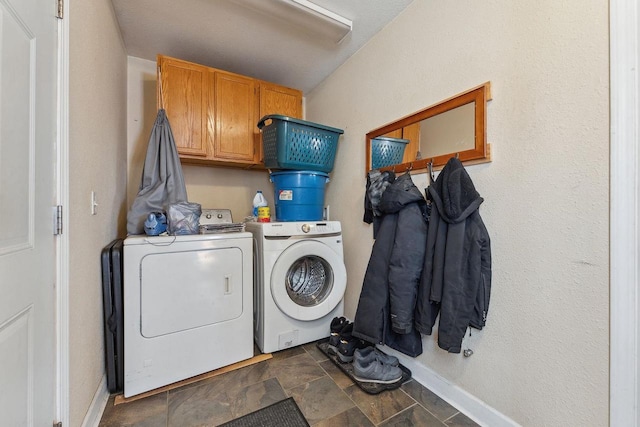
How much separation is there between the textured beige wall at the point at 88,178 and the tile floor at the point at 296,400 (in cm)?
31

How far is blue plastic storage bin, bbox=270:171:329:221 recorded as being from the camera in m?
2.00

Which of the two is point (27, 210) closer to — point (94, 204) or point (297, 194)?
point (94, 204)

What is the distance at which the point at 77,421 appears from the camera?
1.01 m

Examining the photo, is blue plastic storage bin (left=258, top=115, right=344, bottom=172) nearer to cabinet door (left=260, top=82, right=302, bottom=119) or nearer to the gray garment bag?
cabinet door (left=260, top=82, right=302, bottom=119)

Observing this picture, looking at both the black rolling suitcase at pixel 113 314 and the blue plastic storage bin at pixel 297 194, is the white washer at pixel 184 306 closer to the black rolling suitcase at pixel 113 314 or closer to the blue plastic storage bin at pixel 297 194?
the black rolling suitcase at pixel 113 314

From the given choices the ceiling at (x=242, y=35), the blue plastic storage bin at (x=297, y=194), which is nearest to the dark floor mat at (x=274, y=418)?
the blue plastic storage bin at (x=297, y=194)

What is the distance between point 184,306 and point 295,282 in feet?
2.74

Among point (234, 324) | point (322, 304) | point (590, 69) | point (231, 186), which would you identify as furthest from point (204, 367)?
point (590, 69)

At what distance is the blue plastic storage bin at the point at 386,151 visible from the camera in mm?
1679

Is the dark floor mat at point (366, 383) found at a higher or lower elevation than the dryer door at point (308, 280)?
lower

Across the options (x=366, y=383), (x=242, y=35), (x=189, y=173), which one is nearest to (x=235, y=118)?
(x=242, y=35)

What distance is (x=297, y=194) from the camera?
200 cm

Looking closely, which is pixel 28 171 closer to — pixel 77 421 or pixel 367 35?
pixel 77 421

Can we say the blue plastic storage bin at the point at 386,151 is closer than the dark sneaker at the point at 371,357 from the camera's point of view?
No
